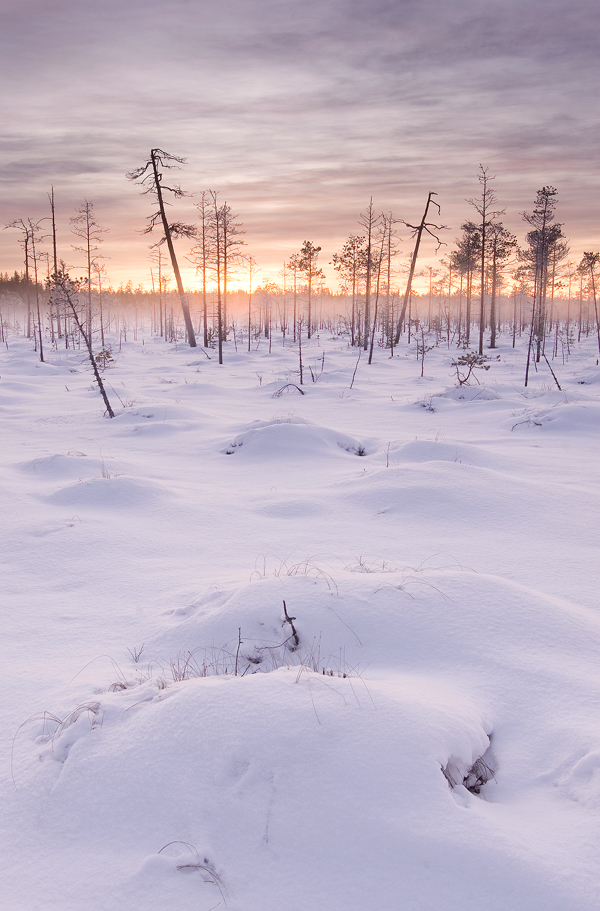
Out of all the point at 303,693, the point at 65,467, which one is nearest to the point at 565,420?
the point at 65,467

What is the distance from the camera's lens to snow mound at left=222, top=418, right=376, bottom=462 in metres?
9.32

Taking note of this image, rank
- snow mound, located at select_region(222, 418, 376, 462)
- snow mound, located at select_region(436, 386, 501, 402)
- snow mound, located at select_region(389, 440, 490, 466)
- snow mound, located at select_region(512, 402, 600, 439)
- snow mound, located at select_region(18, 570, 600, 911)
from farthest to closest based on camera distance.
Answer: snow mound, located at select_region(436, 386, 501, 402)
snow mound, located at select_region(512, 402, 600, 439)
snow mound, located at select_region(222, 418, 376, 462)
snow mound, located at select_region(389, 440, 490, 466)
snow mound, located at select_region(18, 570, 600, 911)

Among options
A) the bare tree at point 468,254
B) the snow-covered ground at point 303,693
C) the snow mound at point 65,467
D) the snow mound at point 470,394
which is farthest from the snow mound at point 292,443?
the bare tree at point 468,254

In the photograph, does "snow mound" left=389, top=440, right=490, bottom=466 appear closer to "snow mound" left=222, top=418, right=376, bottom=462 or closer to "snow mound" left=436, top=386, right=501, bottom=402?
"snow mound" left=222, top=418, right=376, bottom=462

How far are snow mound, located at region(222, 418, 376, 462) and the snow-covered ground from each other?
1.57 m

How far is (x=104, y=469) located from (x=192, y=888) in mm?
6748

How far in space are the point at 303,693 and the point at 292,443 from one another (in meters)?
7.25

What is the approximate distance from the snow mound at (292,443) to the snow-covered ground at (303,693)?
1.57 meters

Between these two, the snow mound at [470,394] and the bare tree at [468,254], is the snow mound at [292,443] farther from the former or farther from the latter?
the bare tree at [468,254]

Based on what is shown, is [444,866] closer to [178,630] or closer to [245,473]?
[178,630]

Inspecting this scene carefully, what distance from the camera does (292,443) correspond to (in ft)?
31.4

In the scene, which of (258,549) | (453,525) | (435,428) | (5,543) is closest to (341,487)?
(453,525)

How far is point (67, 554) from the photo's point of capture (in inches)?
202

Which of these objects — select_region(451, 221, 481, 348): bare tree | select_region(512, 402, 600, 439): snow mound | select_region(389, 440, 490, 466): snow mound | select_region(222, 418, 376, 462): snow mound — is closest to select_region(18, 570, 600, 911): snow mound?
select_region(389, 440, 490, 466): snow mound
